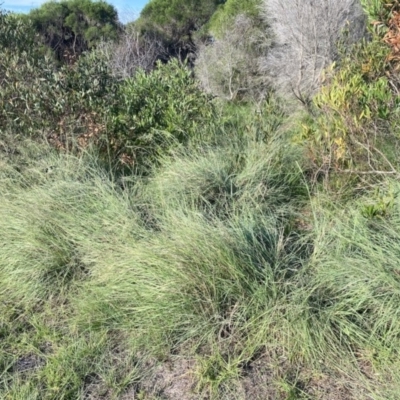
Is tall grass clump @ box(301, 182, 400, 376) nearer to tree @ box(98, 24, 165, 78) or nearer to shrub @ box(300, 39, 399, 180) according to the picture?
shrub @ box(300, 39, 399, 180)

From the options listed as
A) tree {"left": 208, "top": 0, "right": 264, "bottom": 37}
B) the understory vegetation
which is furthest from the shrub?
tree {"left": 208, "top": 0, "right": 264, "bottom": 37}

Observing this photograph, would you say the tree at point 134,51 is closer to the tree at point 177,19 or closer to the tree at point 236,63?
the tree at point 177,19

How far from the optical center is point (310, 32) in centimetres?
869

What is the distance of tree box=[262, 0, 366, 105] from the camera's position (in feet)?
27.6

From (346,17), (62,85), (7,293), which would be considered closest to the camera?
(7,293)

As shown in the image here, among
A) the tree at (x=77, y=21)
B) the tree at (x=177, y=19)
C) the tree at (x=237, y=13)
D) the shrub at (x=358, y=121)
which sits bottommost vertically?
the shrub at (x=358, y=121)

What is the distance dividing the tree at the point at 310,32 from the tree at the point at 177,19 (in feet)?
20.1

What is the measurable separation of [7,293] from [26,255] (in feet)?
0.94

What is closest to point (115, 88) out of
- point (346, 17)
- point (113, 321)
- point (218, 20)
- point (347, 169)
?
point (347, 169)

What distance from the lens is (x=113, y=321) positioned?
9.27 ft

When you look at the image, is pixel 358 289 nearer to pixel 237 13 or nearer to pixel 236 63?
pixel 236 63

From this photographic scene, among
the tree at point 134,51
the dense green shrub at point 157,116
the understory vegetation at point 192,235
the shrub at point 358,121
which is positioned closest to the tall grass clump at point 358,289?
the understory vegetation at point 192,235

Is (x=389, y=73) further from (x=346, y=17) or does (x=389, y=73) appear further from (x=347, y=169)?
(x=346, y=17)

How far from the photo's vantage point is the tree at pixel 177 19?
15.1m
